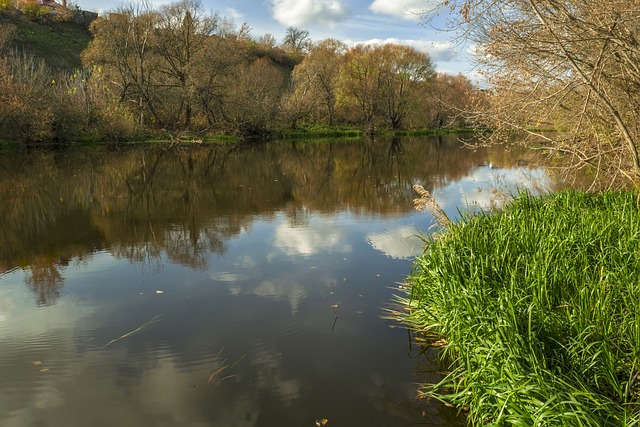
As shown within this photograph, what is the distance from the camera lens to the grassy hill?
5372cm

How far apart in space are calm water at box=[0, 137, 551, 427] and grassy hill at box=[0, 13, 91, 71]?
154ft

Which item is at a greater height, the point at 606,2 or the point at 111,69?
the point at 111,69

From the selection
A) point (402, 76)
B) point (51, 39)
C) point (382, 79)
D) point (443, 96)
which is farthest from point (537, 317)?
point (51, 39)

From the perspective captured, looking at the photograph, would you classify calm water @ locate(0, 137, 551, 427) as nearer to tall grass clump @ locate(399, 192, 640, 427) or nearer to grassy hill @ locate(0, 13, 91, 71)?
tall grass clump @ locate(399, 192, 640, 427)

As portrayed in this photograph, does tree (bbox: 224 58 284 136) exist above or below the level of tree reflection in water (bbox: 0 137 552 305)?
above

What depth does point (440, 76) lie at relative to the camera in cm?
7031

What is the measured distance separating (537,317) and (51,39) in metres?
69.6

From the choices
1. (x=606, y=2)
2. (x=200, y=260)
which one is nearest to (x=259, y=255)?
(x=200, y=260)

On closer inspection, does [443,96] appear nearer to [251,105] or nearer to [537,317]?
[251,105]

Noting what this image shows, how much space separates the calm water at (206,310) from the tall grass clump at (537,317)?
0.58m

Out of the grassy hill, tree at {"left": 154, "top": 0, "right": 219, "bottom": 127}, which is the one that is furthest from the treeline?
the grassy hill

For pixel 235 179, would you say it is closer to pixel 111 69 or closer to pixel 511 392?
pixel 511 392

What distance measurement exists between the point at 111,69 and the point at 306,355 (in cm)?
4109

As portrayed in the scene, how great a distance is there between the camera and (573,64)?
21.7 feet
